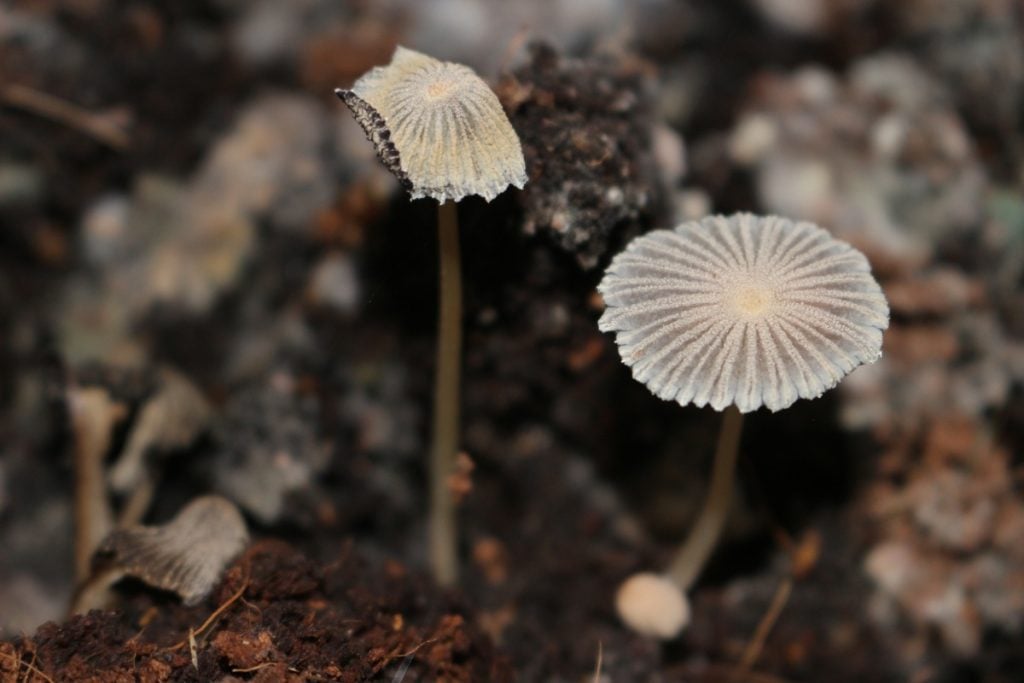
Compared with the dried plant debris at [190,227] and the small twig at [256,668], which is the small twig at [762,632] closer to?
the small twig at [256,668]

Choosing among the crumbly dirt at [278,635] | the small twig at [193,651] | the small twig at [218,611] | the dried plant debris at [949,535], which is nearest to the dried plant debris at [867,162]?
the dried plant debris at [949,535]

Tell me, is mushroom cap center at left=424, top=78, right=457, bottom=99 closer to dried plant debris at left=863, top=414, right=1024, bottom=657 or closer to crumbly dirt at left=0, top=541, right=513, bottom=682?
crumbly dirt at left=0, top=541, right=513, bottom=682

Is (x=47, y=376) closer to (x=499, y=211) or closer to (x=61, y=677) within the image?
(x=61, y=677)

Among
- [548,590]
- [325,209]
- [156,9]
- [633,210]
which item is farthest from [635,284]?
[156,9]

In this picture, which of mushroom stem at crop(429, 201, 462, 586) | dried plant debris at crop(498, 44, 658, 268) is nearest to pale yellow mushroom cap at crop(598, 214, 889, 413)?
dried plant debris at crop(498, 44, 658, 268)

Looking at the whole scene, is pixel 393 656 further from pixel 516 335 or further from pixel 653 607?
pixel 516 335

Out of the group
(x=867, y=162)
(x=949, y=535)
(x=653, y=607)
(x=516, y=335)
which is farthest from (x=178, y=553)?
(x=867, y=162)
